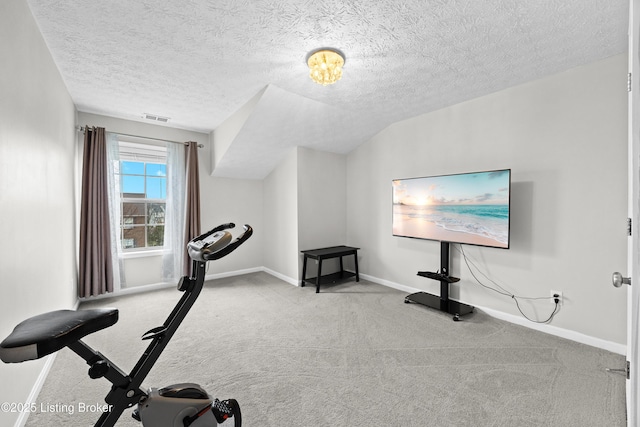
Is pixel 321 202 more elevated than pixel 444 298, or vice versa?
pixel 321 202

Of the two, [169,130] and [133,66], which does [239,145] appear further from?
[133,66]

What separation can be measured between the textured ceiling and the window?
26.8 inches

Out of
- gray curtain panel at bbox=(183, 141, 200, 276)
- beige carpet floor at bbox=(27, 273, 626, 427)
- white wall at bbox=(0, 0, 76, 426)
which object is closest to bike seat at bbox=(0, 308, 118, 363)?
white wall at bbox=(0, 0, 76, 426)

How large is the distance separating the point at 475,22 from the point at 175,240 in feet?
13.6

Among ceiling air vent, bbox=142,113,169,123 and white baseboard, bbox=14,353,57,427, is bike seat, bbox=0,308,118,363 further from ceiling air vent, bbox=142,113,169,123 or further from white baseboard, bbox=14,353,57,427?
ceiling air vent, bbox=142,113,169,123

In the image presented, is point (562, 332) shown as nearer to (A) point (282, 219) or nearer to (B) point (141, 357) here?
(B) point (141, 357)

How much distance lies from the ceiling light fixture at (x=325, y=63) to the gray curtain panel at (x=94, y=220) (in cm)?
286

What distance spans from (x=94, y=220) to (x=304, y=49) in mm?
3148

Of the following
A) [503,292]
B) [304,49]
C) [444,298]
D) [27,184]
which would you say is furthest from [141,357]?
[503,292]

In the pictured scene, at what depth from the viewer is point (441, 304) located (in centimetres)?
303

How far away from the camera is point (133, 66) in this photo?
94.6 inches

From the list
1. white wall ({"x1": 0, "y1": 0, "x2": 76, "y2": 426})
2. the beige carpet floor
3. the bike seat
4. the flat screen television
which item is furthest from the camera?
the flat screen television

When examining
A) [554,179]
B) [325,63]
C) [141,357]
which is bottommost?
[141,357]

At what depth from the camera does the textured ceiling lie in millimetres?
1740
